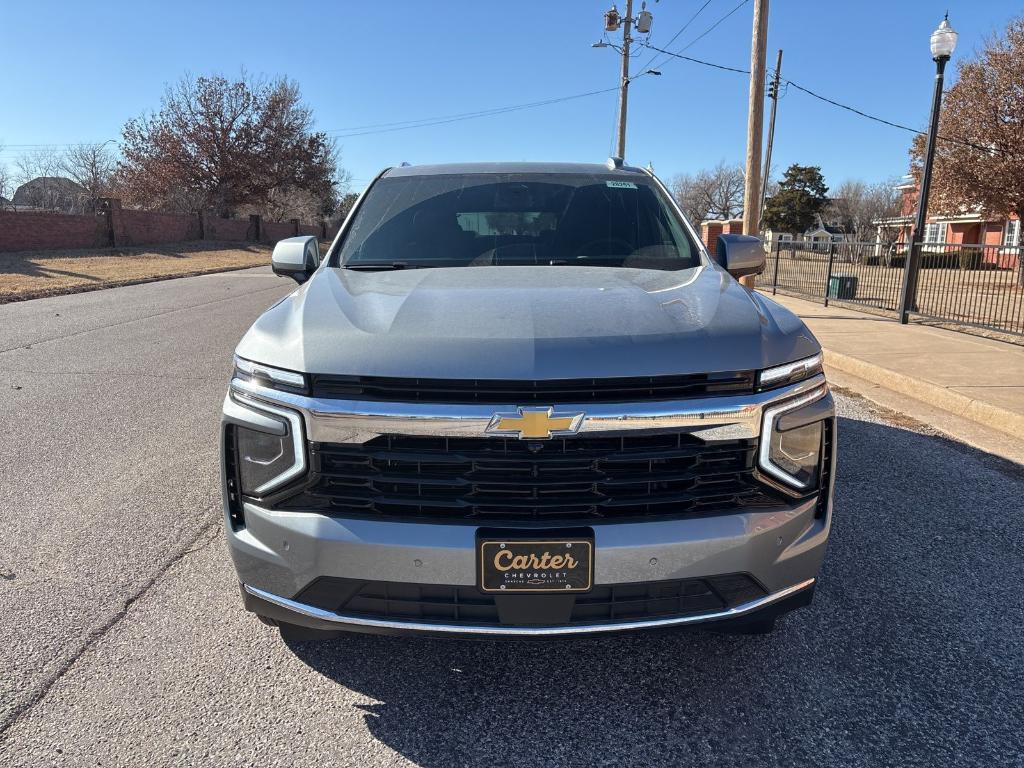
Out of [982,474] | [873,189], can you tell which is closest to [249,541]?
[982,474]

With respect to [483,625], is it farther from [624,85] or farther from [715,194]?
[715,194]

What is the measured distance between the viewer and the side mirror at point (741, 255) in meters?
3.48

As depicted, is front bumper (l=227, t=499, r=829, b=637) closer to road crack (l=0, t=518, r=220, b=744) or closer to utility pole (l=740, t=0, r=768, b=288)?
road crack (l=0, t=518, r=220, b=744)

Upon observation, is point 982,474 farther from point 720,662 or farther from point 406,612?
point 406,612

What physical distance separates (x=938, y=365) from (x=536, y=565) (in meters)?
7.34

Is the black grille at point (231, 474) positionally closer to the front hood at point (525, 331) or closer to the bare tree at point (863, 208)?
the front hood at point (525, 331)

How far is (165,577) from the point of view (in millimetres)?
3217

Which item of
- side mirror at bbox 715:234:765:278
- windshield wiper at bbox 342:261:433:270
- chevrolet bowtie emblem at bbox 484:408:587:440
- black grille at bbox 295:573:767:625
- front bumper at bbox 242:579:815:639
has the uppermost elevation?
side mirror at bbox 715:234:765:278

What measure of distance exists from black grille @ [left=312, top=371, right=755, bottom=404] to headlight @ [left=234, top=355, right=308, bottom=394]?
0.16 ft

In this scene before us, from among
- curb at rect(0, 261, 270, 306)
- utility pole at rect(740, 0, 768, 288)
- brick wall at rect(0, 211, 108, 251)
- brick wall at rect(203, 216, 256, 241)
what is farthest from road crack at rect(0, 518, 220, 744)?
brick wall at rect(203, 216, 256, 241)

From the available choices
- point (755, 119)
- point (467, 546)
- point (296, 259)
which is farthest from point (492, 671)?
point (755, 119)

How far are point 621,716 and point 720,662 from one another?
0.50m

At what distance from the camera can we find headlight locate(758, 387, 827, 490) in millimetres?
2156

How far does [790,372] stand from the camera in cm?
224
